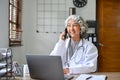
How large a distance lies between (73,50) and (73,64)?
188 millimetres

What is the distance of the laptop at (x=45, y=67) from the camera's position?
5.55 feet

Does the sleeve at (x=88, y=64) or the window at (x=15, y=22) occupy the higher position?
the window at (x=15, y=22)

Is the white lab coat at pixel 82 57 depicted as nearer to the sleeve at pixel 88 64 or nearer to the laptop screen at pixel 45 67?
the sleeve at pixel 88 64

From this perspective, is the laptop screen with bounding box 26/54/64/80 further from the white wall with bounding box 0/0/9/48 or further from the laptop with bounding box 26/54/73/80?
the white wall with bounding box 0/0/9/48

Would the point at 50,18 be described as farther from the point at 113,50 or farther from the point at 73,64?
the point at 73,64

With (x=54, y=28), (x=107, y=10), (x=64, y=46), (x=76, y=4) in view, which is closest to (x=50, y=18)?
(x=54, y=28)

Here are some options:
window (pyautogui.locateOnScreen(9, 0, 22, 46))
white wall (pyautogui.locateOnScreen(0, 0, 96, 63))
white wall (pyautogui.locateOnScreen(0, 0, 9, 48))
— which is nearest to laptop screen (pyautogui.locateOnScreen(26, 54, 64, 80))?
white wall (pyautogui.locateOnScreen(0, 0, 9, 48))

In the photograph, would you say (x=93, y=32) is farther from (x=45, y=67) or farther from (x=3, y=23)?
(x=45, y=67)

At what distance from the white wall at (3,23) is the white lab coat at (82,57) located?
164cm

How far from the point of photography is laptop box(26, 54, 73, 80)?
1.69 m

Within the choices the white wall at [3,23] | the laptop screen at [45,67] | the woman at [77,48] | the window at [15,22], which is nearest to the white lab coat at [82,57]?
the woman at [77,48]

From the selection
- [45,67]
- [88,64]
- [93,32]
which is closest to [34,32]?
[93,32]

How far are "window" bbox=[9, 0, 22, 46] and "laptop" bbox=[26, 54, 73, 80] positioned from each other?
247cm

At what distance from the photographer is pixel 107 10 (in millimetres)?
5750
